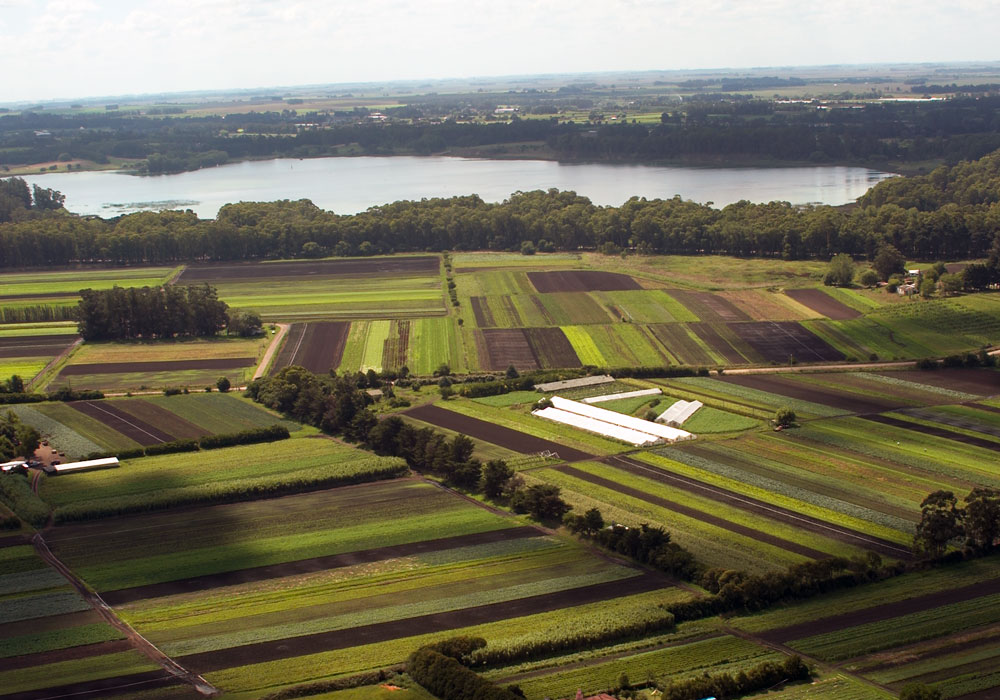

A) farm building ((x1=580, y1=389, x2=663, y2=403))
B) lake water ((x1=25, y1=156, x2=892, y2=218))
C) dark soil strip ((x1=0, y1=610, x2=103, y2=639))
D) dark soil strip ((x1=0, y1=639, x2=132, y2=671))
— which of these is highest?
lake water ((x1=25, y1=156, x2=892, y2=218))

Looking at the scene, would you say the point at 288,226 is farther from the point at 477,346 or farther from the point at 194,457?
the point at 194,457

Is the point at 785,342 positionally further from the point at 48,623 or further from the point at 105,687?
the point at 105,687

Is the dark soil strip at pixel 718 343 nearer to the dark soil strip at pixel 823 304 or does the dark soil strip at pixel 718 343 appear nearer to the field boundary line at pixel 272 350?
the dark soil strip at pixel 823 304

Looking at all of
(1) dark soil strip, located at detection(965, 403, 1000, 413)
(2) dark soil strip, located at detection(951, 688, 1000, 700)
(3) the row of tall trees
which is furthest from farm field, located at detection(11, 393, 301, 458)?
(1) dark soil strip, located at detection(965, 403, 1000, 413)

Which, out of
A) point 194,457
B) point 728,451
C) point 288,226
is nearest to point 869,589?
point 728,451

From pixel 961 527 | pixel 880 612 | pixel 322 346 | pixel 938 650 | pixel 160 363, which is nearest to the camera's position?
pixel 938 650

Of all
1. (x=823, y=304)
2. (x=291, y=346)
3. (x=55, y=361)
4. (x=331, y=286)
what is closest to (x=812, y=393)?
(x=823, y=304)

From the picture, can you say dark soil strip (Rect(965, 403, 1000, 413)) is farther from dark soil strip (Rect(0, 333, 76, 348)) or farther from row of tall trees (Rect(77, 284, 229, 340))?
dark soil strip (Rect(0, 333, 76, 348))

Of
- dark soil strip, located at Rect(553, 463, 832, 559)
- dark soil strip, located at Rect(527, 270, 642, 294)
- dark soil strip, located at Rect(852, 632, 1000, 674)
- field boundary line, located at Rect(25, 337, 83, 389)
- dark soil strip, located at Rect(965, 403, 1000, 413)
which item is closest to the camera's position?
dark soil strip, located at Rect(852, 632, 1000, 674)
